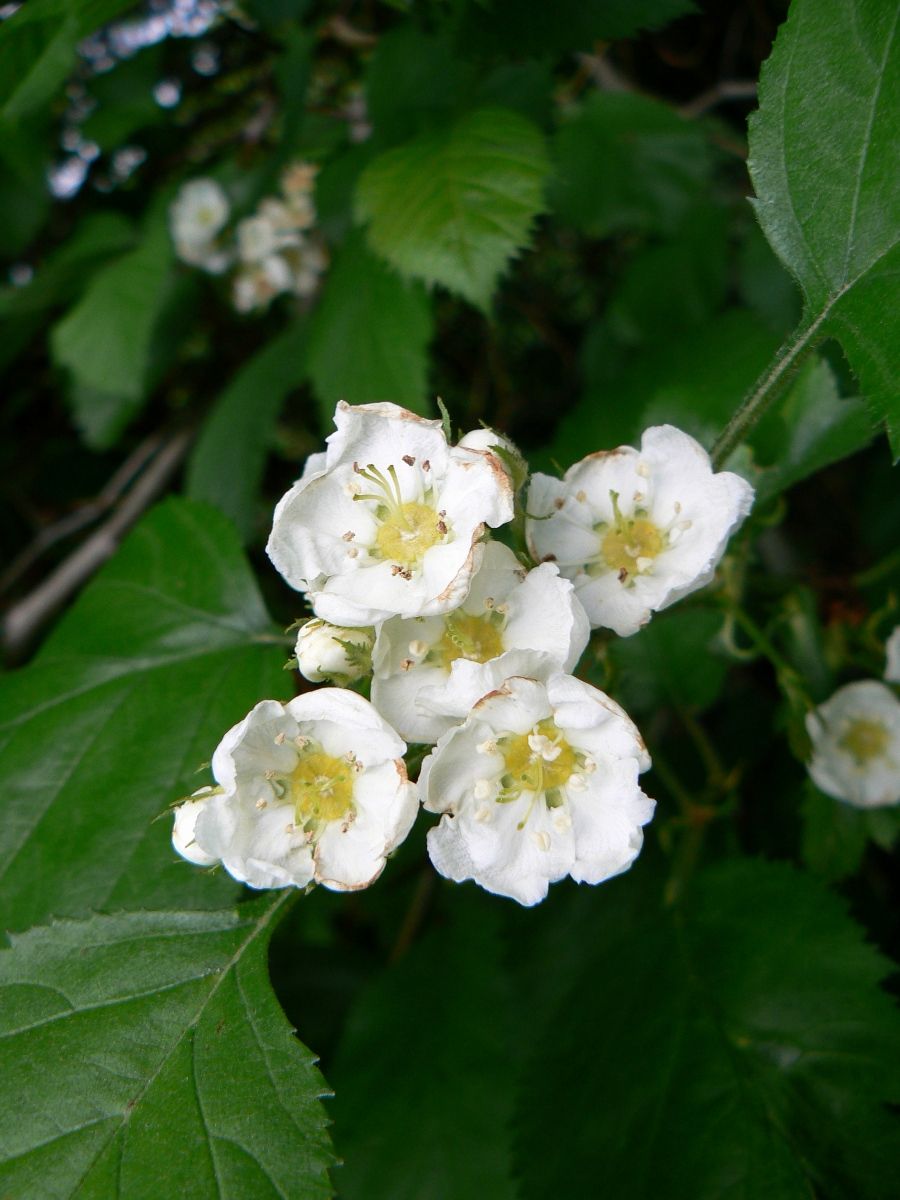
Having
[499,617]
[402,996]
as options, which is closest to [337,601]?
[499,617]

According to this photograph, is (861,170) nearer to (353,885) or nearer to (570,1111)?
(353,885)

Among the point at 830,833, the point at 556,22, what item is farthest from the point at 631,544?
the point at 556,22

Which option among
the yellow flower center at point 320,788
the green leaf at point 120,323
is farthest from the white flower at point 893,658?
the green leaf at point 120,323

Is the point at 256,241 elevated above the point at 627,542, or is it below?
below

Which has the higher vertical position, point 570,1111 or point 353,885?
point 353,885

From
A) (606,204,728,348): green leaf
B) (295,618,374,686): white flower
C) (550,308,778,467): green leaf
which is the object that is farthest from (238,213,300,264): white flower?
(295,618,374,686): white flower

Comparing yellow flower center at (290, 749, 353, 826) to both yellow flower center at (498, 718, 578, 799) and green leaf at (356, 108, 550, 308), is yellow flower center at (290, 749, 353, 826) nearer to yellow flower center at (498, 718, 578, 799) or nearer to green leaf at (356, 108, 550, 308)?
yellow flower center at (498, 718, 578, 799)

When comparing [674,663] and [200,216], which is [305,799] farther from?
[200,216]
